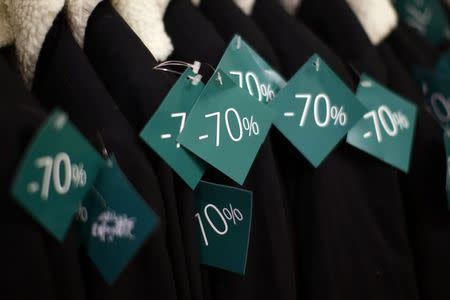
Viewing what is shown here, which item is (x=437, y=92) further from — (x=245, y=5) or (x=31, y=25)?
(x=31, y=25)

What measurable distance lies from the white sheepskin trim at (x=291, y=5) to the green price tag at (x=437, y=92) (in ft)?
0.71

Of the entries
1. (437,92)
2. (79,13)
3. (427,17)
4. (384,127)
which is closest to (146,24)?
(79,13)

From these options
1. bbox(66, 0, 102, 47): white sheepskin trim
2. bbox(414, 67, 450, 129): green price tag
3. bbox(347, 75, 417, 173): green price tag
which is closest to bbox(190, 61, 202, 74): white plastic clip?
bbox(66, 0, 102, 47): white sheepskin trim

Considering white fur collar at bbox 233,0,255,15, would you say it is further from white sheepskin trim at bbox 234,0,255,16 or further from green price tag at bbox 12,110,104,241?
green price tag at bbox 12,110,104,241

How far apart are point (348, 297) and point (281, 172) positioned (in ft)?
0.60

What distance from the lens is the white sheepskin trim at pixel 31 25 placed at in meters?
0.43

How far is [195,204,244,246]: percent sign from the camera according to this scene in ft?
1.61

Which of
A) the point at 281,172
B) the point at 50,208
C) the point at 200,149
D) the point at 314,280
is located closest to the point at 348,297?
the point at 314,280

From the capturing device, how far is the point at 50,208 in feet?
1.15

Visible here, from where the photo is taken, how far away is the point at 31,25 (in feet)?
1.41

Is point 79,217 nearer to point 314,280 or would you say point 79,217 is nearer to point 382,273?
point 314,280

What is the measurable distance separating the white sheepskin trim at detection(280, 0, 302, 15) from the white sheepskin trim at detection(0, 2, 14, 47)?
0.37 metres

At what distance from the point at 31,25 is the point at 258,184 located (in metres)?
0.28

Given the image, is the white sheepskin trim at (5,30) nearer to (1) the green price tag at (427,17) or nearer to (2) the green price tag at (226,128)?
(2) the green price tag at (226,128)
